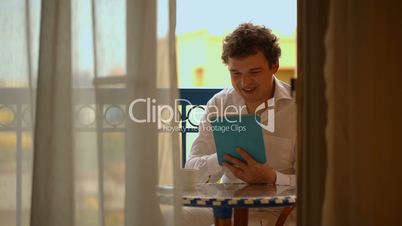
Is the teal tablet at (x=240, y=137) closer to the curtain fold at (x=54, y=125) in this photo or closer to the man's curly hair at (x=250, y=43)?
the man's curly hair at (x=250, y=43)

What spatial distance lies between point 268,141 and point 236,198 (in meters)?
0.82

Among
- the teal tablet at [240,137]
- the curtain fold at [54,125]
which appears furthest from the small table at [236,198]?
the curtain fold at [54,125]

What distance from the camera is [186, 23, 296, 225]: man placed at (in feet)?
9.44

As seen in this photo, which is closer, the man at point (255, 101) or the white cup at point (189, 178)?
the white cup at point (189, 178)

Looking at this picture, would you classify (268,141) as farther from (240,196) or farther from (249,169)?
(240,196)

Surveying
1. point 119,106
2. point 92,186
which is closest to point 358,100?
point 119,106

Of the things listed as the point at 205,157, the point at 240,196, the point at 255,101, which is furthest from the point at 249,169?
the point at 255,101

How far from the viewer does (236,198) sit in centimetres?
216

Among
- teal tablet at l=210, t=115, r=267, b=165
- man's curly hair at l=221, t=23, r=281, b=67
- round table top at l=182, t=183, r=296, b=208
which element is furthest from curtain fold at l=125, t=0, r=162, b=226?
man's curly hair at l=221, t=23, r=281, b=67

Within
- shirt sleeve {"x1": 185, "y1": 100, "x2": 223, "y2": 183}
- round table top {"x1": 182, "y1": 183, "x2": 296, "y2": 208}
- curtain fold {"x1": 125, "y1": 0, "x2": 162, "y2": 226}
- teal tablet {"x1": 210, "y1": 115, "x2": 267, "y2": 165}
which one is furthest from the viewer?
shirt sleeve {"x1": 185, "y1": 100, "x2": 223, "y2": 183}

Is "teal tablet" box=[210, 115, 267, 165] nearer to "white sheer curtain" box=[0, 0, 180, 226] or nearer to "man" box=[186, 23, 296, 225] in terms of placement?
"man" box=[186, 23, 296, 225]

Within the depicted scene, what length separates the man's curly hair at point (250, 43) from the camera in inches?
117

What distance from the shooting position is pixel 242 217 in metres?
2.50

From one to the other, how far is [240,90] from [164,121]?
119cm
